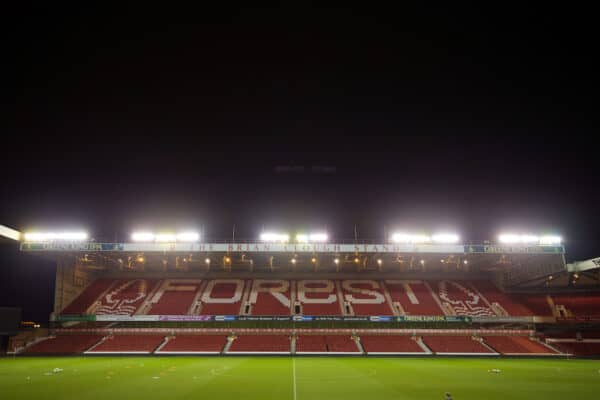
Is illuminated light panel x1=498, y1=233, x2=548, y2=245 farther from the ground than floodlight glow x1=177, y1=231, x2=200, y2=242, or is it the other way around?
floodlight glow x1=177, y1=231, x2=200, y2=242

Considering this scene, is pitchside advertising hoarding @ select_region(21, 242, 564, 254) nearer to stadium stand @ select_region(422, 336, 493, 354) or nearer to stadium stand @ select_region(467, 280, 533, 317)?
stadium stand @ select_region(467, 280, 533, 317)

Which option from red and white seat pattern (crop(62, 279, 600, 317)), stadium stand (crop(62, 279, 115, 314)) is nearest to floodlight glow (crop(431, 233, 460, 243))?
red and white seat pattern (crop(62, 279, 600, 317))

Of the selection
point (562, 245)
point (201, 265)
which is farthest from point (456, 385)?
point (201, 265)

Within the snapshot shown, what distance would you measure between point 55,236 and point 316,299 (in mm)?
28324

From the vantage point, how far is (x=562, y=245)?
132ft

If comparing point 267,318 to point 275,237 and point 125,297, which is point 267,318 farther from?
point 125,297

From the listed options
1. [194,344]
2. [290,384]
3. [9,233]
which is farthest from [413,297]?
[9,233]

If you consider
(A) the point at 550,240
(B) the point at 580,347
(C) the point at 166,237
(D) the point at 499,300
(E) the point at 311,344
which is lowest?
(B) the point at 580,347

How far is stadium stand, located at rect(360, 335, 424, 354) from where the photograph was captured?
38.2m

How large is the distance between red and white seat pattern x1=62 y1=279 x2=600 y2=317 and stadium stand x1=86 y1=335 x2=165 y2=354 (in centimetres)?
251

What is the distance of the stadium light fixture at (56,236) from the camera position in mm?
38969

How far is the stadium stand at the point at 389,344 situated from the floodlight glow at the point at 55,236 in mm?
30915

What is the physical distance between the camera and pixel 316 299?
45344 millimetres

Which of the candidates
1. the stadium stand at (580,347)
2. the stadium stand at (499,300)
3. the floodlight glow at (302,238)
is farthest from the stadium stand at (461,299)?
the floodlight glow at (302,238)
